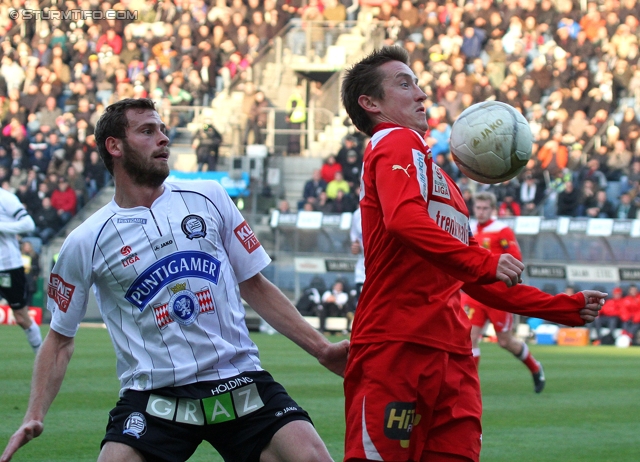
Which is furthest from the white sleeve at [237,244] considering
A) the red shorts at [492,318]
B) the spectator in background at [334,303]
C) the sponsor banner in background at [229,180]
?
the sponsor banner in background at [229,180]

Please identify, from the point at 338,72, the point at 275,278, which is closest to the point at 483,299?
the point at 275,278

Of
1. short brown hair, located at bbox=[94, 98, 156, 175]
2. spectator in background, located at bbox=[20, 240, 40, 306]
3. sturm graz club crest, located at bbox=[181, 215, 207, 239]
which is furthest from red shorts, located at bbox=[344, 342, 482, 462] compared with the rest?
spectator in background, located at bbox=[20, 240, 40, 306]

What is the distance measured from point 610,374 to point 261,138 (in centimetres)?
1390

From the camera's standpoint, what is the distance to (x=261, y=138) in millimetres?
25266

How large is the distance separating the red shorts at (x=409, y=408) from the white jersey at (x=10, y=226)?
890 centimetres

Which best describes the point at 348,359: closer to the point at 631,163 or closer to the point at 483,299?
the point at 483,299

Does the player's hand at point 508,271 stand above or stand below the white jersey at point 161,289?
above

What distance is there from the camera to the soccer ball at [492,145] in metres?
4.11

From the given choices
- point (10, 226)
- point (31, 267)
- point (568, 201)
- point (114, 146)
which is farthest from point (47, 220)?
point (114, 146)

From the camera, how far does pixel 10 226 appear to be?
12.0 m

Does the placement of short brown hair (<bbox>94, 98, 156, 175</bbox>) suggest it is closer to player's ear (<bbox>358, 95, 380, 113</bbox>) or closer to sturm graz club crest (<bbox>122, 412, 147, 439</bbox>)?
player's ear (<bbox>358, 95, 380, 113</bbox>)

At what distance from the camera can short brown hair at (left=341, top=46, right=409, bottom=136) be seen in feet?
13.2

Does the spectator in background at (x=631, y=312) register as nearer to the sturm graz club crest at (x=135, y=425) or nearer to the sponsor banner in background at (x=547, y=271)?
the sponsor banner in background at (x=547, y=271)

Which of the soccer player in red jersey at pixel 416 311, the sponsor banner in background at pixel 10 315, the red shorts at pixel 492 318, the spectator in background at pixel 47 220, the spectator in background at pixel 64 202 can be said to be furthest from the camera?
the spectator in background at pixel 64 202
